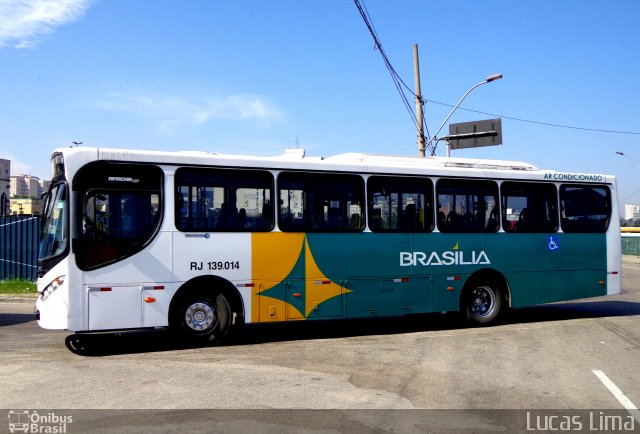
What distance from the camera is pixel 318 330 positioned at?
12359 mm

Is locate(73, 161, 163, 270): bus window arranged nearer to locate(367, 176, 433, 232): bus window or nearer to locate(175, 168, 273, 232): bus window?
locate(175, 168, 273, 232): bus window

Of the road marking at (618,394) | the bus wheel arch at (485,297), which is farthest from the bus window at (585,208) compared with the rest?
the road marking at (618,394)

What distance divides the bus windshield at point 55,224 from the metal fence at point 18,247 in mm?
10951

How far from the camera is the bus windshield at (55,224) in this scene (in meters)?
9.36

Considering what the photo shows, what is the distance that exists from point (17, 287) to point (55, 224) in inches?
402

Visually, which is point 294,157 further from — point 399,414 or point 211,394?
point 399,414

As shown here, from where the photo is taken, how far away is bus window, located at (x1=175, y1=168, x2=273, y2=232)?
33.1 ft

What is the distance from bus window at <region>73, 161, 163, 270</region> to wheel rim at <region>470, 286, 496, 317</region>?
22.0 feet

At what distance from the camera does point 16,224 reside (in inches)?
785

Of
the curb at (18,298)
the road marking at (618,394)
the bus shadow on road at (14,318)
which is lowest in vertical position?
the road marking at (618,394)

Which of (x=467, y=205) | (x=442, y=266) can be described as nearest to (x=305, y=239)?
(x=442, y=266)

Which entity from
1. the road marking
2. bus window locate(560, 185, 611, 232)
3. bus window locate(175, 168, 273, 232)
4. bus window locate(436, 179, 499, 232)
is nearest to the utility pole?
bus window locate(560, 185, 611, 232)

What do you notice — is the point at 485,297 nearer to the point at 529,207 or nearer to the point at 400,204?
the point at 529,207

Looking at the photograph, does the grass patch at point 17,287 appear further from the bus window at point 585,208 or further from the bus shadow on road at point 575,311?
the bus window at point 585,208
